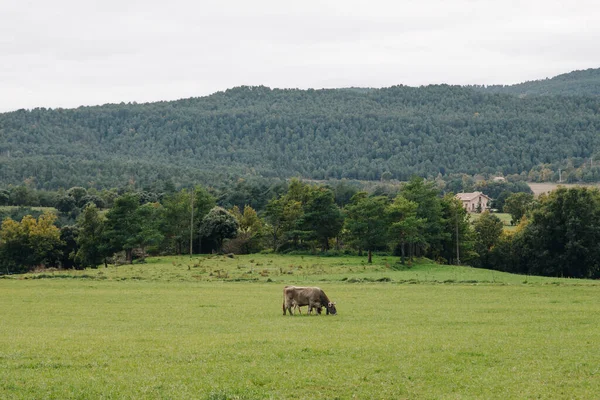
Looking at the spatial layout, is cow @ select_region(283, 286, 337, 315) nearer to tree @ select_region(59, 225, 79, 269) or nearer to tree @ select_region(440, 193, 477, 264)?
tree @ select_region(440, 193, 477, 264)

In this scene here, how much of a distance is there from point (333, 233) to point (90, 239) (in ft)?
110

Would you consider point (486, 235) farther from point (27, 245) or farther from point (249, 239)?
point (27, 245)

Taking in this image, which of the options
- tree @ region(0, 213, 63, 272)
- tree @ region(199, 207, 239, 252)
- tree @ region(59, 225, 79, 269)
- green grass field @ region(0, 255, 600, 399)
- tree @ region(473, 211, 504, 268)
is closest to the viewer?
green grass field @ region(0, 255, 600, 399)

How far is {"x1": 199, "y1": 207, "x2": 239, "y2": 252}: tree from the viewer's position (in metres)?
103

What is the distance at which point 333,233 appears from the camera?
102562mm

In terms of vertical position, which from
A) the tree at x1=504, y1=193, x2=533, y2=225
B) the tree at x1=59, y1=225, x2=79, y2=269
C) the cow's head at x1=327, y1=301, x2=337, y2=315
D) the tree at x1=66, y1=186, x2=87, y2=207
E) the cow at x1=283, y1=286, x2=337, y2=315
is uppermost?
the tree at x1=66, y1=186, x2=87, y2=207

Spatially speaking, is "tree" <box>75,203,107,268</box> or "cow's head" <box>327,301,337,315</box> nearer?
"cow's head" <box>327,301,337,315</box>

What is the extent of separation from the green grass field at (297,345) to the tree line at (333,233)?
1559 inches

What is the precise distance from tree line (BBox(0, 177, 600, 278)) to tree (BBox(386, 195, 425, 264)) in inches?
5.2

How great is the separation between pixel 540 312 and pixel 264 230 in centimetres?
7710

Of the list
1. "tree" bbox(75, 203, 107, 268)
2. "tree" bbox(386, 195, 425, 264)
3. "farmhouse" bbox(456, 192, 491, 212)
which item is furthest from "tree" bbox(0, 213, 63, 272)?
"farmhouse" bbox(456, 192, 491, 212)

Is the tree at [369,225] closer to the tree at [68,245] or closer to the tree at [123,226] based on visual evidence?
the tree at [123,226]

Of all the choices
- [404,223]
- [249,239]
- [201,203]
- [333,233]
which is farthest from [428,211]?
[201,203]

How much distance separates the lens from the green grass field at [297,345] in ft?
51.1
